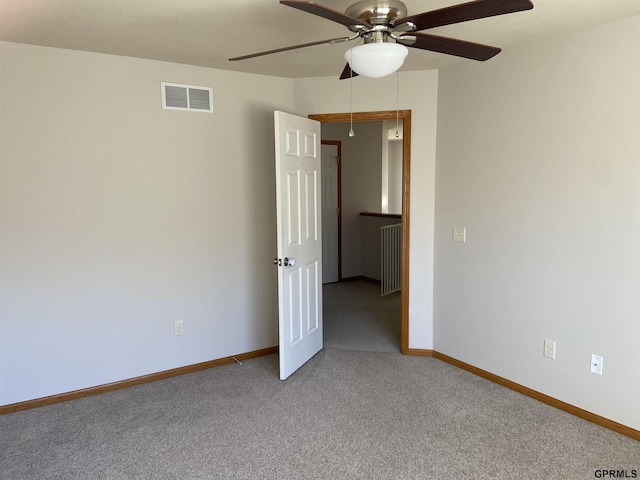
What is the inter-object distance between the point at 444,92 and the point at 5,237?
3.18 m

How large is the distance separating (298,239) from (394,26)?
6.18 ft

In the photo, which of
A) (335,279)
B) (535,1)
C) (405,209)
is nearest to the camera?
(535,1)

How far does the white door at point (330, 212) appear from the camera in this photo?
20.4 feet

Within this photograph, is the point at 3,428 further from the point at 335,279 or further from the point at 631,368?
the point at 335,279

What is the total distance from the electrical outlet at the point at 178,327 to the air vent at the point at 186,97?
1.59m

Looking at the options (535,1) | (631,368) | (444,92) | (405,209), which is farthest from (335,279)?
(535,1)

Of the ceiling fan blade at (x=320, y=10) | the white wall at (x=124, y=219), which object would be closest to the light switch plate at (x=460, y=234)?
the white wall at (x=124, y=219)

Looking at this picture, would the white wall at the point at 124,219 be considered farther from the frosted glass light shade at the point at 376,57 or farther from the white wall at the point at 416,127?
the frosted glass light shade at the point at 376,57

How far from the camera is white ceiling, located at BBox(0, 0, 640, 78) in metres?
2.13

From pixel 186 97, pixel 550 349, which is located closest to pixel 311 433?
pixel 550 349

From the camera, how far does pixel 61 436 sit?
2588mm

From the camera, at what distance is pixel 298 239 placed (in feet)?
11.3

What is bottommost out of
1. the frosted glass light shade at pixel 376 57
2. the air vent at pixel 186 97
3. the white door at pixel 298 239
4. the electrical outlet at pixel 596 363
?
the electrical outlet at pixel 596 363

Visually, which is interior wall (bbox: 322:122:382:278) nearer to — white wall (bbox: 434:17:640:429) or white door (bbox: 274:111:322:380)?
white door (bbox: 274:111:322:380)
